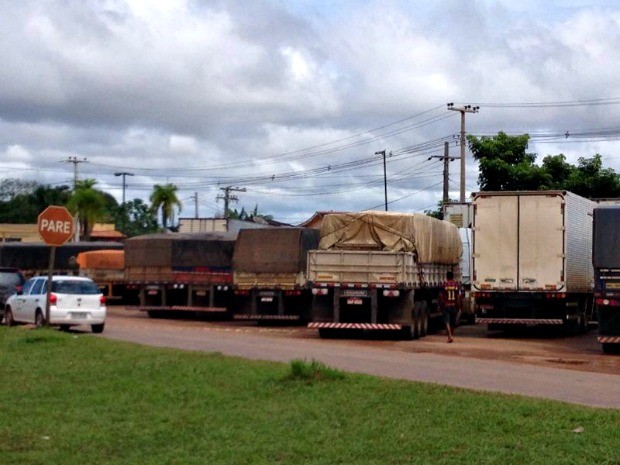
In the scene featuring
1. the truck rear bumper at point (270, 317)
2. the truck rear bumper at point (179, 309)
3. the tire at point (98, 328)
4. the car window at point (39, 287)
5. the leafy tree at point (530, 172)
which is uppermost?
the leafy tree at point (530, 172)

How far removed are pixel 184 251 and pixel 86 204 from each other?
36.3 m

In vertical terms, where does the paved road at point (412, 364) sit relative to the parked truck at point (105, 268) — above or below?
below

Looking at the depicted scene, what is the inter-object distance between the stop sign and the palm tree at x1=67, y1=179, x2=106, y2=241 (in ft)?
159

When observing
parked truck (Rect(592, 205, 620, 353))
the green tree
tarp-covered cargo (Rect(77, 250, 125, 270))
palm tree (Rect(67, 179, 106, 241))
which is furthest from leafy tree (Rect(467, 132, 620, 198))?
palm tree (Rect(67, 179, 106, 241))

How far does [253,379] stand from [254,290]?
693 inches

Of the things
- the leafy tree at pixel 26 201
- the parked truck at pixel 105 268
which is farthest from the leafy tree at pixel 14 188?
the parked truck at pixel 105 268

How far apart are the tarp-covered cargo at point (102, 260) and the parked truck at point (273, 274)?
1371cm

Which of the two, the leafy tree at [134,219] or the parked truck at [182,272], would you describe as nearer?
the parked truck at [182,272]

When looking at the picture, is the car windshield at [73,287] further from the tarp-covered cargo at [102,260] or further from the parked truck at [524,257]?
the tarp-covered cargo at [102,260]

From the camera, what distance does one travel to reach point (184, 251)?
35844 mm

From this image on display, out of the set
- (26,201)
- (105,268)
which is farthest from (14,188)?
(105,268)

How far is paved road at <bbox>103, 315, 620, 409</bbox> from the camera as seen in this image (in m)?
14.9

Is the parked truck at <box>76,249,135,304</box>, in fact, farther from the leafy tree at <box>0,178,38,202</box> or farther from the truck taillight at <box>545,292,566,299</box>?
the leafy tree at <box>0,178,38,202</box>

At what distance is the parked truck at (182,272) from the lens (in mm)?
34875
